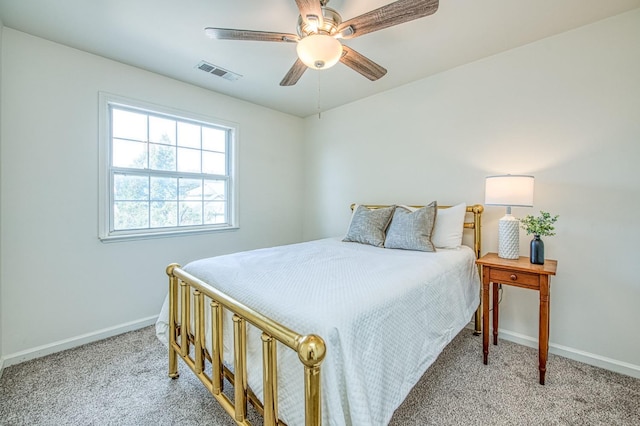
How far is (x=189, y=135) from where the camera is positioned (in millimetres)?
3008

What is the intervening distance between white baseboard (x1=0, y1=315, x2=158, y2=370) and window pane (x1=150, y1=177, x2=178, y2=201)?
1.17 metres

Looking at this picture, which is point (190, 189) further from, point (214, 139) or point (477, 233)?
point (477, 233)

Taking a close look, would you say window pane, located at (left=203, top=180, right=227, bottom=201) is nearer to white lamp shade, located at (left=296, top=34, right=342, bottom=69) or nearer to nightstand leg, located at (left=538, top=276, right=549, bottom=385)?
white lamp shade, located at (left=296, top=34, right=342, bottom=69)

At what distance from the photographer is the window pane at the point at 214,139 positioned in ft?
10.3

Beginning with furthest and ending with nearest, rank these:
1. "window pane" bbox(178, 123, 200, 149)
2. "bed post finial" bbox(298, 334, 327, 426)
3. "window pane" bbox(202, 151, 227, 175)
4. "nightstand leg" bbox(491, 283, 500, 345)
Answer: "window pane" bbox(202, 151, 227, 175) → "window pane" bbox(178, 123, 200, 149) → "nightstand leg" bbox(491, 283, 500, 345) → "bed post finial" bbox(298, 334, 327, 426)

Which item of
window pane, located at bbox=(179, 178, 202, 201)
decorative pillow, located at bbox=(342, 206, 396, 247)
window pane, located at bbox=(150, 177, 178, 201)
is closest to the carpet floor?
decorative pillow, located at bbox=(342, 206, 396, 247)

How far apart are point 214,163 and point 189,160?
28cm

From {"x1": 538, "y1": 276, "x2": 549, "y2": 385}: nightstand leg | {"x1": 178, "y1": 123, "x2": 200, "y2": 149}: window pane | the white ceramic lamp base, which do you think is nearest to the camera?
{"x1": 538, "y1": 276, "x2": 549, "y2": 385}: nightstand leg

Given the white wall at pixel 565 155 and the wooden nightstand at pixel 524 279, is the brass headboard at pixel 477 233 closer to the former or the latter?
the white wall at pixel 565 155

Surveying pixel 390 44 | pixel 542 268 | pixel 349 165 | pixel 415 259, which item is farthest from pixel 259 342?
pixel 349 165

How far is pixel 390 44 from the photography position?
7.20ft

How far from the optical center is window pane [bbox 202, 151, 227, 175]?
10.3ft

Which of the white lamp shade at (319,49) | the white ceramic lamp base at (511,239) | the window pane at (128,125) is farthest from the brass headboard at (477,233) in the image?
the window pane at (128,125)

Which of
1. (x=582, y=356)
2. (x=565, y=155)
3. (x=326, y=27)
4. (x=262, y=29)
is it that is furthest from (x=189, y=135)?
(x=582, y=356)
